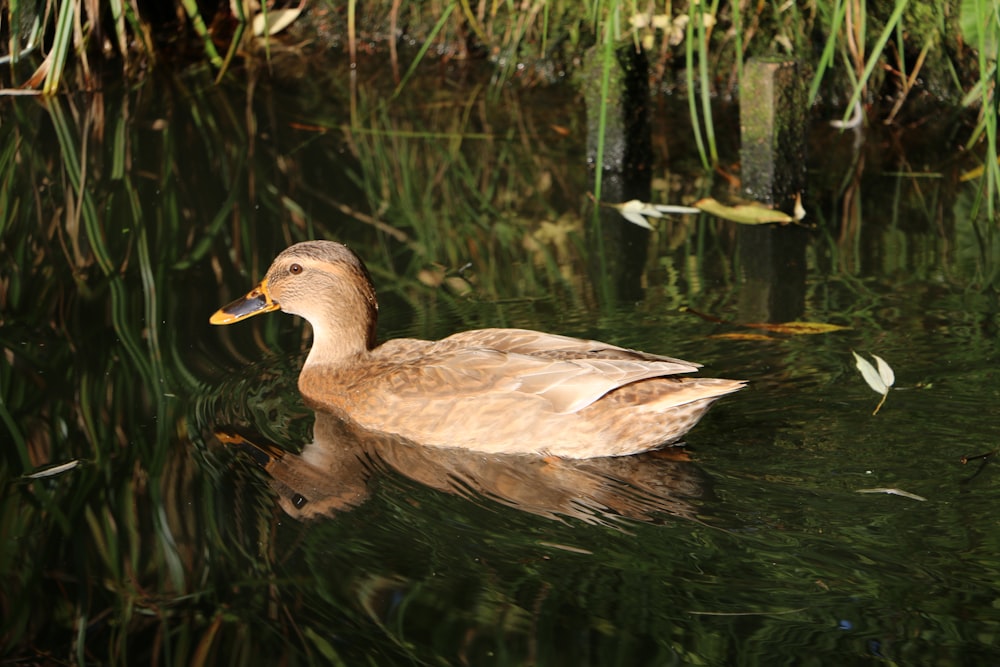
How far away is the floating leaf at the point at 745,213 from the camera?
22.0ft

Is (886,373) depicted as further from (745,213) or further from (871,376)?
(745,213)

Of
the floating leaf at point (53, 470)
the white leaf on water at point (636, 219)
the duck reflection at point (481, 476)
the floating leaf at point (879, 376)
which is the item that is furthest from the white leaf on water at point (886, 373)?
the floating leaf at point (53, 470)

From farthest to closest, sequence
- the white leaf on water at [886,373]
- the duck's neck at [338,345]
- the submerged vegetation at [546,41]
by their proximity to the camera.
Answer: the submerged vegetation at [546,41] < the duck's neck at [338,345] < the white leaf on water at [886,373]

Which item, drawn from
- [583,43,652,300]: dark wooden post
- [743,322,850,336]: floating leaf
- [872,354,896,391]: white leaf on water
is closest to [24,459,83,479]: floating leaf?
[743,322,850,336]: floating leaf

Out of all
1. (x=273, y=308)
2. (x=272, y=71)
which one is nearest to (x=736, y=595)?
(x=273, y=308)

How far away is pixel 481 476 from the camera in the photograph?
4477 mm

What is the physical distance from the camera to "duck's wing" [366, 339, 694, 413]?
15.0 ft

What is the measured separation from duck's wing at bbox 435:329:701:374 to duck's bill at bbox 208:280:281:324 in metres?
0.74

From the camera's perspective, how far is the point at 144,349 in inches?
208

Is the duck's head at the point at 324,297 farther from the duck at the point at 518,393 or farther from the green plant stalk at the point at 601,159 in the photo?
the green plant stalk at the point at 601,159

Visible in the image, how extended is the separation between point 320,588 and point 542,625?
2.08ft

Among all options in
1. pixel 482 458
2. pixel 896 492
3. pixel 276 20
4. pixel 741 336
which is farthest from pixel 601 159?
pixel 276 20

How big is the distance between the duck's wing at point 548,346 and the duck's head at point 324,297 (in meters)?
0.37

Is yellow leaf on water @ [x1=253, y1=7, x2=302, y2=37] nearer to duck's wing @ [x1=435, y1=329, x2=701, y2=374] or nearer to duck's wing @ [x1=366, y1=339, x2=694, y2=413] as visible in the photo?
duck's wing @ [x1=435, y1=329, x2=701, y2=374]
